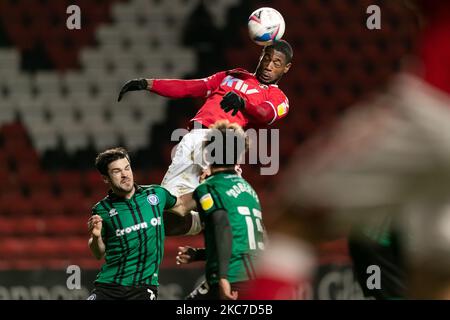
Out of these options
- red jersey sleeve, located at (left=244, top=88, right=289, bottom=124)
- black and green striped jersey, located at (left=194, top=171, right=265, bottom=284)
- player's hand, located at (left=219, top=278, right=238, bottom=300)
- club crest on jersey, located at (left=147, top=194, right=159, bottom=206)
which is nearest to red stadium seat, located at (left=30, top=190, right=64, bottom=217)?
red jersey sleeve, located at (left=244, top=88, right=289, bottom=124)

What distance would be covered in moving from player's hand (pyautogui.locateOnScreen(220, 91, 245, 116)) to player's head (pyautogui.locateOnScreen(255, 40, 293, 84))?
1.20 ft

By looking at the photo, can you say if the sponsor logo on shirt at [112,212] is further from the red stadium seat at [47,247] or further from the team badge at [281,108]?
the red stadium seat at [47,247]

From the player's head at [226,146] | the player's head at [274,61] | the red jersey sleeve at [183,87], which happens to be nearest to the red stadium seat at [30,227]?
the red jersey sleeve at [183,87]

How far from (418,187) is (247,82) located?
376cm

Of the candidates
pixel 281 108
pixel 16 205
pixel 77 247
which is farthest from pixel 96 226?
pixel 16 205

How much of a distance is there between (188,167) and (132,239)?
726 mm

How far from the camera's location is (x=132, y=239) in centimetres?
494

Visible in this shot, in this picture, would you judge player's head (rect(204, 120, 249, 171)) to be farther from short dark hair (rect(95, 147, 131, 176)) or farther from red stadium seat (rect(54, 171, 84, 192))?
red stadium seat (rect(54, 171, 84, 192))

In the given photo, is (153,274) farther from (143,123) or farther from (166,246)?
(143,123)

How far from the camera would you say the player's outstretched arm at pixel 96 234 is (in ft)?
15.7

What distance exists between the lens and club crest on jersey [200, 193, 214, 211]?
450cm

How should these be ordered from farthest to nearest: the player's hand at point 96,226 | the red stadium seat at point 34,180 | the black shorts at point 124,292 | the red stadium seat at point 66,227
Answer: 1. the red stadium seat at point 34,180
2. the red stadium seat at point 66,227
3. the black shorts at point 124,292
4. the player's hand at point 96,226

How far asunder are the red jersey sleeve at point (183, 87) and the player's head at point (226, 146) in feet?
2.79
